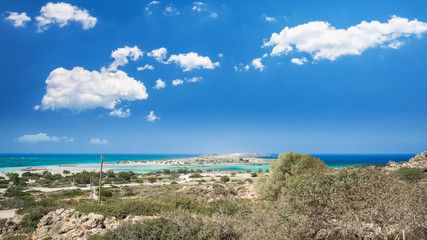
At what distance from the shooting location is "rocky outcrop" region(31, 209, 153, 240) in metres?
11.3

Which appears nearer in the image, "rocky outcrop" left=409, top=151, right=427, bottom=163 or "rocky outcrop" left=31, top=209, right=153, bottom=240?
"rocky outcrop" left=31, top=209, right=153, bottom=240

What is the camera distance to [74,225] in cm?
1227

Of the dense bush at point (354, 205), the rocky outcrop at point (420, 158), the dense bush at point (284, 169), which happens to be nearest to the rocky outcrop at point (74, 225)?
the dense bush at point (354, 205)

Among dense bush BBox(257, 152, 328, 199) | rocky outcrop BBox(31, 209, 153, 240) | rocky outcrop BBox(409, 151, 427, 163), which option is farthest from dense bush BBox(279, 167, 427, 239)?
rocky outcrop BBox(409, 151, 427, 163)

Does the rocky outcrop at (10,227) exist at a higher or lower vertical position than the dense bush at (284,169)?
lower

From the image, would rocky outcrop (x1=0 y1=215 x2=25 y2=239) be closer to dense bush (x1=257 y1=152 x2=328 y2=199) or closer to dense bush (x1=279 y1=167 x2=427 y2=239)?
dense bush (x1=279 y1=167 x2=427 y2=239)

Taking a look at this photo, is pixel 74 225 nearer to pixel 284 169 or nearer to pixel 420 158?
pixel 284 169

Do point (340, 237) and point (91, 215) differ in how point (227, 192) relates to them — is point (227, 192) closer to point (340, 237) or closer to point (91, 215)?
point (91, 215)

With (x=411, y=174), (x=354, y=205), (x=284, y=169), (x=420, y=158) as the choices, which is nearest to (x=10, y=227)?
(x=354, y=205)

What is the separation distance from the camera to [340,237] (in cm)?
760

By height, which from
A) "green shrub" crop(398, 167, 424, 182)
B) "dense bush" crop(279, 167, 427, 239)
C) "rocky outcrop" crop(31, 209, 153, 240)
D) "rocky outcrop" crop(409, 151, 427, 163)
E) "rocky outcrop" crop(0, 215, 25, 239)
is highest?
"dense bush" crop(279, 167, 427, 239)

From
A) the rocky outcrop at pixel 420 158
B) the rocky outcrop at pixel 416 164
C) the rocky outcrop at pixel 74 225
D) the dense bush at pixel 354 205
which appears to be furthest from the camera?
the rocky outcrop at pixel 420 158

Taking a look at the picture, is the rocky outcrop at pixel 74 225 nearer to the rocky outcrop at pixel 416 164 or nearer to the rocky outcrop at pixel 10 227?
the rocky outcrop at pixel 10 227

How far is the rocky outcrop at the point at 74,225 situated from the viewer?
1130 centimetres
